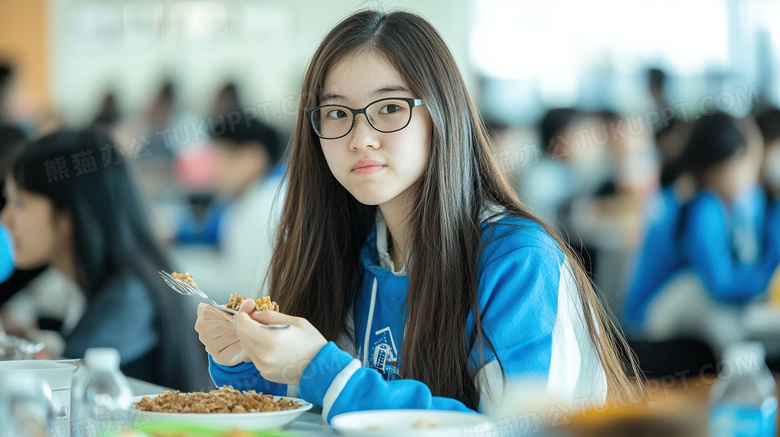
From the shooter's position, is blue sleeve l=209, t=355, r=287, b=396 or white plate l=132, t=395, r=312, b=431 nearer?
white plate l=132, t=395, r=312, b=431

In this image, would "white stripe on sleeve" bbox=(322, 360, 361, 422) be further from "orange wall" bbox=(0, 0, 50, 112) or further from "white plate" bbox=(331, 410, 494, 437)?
"orange wall" bbox=(0, 0, 50, 112)

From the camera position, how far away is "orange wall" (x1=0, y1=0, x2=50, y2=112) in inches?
271

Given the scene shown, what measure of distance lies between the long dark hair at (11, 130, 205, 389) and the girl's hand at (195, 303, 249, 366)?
786 millimetres

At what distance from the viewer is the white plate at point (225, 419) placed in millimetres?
944

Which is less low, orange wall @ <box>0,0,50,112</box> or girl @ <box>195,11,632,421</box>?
orange wall @ <box>0,0,50,112</box>

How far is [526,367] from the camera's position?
1130 mm

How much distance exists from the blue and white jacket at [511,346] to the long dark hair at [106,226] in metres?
0.80

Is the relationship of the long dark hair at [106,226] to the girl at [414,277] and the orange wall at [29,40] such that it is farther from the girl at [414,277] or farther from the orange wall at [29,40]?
the orange wall at [29,40]

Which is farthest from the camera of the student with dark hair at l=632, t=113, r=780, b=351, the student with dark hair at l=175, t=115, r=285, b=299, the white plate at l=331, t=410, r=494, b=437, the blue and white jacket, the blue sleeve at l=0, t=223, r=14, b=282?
the student with dark hair at l=175, t=115, r=285, b=299

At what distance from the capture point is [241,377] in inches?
53.8

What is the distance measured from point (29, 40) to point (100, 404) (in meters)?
6.87

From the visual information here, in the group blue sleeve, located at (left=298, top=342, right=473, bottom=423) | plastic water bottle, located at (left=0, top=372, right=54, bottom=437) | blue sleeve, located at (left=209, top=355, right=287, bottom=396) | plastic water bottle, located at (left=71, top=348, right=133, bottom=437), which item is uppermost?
plastic water bottle, located at (left=0, top=372, right=54, bottom=437)

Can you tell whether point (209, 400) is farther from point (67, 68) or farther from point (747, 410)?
point (67, 68)

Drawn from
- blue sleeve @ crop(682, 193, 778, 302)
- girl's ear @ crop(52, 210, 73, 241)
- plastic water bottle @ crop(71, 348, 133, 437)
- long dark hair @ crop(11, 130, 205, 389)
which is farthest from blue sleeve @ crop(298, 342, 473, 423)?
blue sleeve @ crop(682, 193, 778, 302)
